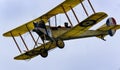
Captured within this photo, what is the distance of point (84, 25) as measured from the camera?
34438mm

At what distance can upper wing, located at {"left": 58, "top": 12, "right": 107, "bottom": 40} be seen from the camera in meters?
33.5

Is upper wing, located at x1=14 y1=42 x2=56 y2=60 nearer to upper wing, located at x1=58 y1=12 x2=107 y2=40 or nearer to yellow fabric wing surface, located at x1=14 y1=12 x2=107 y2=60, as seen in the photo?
yellow fabric wing surface, located at x1=14 y1=12 x2=107 y2=60

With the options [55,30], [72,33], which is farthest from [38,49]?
[72,33]

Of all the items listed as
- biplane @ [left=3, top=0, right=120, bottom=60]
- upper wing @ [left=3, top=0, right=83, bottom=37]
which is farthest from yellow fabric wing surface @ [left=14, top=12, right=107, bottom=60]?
upper wing @ [left=3, top=0, right=83, bottom=37]

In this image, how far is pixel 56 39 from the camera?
3488cm

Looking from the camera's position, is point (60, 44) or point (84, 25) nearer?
point (84, 25)

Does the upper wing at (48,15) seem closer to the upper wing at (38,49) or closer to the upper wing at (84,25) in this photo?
the upper wing at (38,49)

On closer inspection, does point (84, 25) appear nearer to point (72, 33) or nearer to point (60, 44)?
point (72, 33)

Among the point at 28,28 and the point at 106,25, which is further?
the point at 106,25

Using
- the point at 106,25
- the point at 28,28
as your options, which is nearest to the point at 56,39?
the point at 28,28

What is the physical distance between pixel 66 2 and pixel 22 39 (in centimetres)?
457

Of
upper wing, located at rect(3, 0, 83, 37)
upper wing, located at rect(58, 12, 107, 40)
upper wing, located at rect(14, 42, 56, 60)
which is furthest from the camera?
upper wing, located at rect(3, 0, 83, 37)

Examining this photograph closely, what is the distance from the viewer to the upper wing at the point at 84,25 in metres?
33.5

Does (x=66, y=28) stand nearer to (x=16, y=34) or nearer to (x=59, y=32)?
(x=59, y=32)
